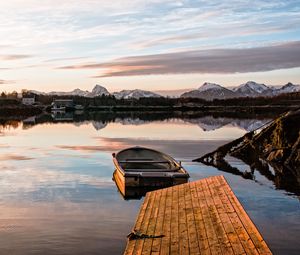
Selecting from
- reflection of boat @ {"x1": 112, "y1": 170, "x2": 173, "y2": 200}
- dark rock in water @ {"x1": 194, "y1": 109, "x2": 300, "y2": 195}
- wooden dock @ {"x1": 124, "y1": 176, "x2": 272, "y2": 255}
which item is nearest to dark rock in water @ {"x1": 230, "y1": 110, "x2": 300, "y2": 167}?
dark rock in water @ {"x1": 194, "y1": 109, "x2": 300, "y2": 195}

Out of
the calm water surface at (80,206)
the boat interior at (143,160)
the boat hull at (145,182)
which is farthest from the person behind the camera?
the boat interior at (143,160)

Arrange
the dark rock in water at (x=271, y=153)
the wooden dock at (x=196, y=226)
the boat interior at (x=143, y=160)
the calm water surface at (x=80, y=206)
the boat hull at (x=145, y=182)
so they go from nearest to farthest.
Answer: the wooden dock at (x=196, y=226)
the calm water surface at (x=80, y=206)
the boat hull at (x=145, y=182)
the boat interior at (x=143, y=160)
the dark rock in water at (x=271, y=153)

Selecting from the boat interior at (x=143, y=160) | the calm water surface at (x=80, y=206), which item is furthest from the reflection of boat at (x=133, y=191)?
the boat interior at (x=143, y=160)

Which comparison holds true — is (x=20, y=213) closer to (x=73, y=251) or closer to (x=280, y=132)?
(x=73, y=251)

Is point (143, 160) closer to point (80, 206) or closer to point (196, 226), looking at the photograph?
point (80, 206)

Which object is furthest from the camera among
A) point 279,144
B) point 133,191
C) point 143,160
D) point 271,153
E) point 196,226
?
point 271,153

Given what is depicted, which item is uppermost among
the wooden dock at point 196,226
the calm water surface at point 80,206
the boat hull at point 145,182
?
the wooden dock at point 196,226

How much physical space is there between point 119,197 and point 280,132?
2040cm

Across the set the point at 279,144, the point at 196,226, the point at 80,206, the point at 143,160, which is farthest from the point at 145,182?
the point at 279,144

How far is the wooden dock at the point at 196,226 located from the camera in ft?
44.6

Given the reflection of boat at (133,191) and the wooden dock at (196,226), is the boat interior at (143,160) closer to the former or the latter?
the reflection of boat at (133,191)

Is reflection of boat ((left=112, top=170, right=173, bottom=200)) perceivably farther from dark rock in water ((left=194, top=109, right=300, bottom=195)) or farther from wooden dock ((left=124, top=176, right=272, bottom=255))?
dark rock in water ((left=194, top=109, right=300, bottom=195))

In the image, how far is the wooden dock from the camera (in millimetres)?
13594

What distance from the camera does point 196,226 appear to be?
623 inches
